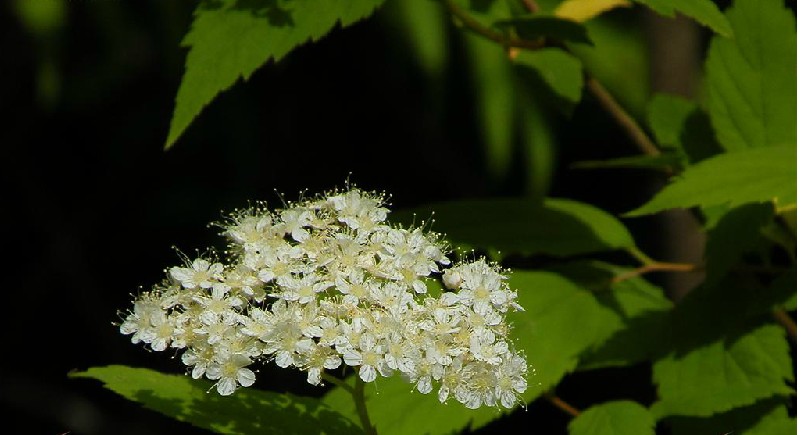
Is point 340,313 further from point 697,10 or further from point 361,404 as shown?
point 697,10

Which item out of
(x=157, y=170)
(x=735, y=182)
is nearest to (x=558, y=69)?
(x=735, y=182)

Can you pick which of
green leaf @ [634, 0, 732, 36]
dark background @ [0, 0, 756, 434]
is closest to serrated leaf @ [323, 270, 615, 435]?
green leaf @ [634, 0, 732, 36]

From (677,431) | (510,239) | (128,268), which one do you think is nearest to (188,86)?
(510,239)

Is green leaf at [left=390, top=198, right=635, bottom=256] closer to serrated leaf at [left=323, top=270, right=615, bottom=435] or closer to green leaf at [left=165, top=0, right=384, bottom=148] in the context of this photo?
serrated leaf at [left=323, top=270, right=615, bottom=435]

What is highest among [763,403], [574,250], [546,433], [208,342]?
A: [208,342]

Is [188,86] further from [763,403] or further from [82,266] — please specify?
[82,266]

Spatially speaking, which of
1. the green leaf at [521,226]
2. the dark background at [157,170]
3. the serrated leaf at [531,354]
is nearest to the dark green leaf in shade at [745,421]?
the serrated leaf at [531,354]
